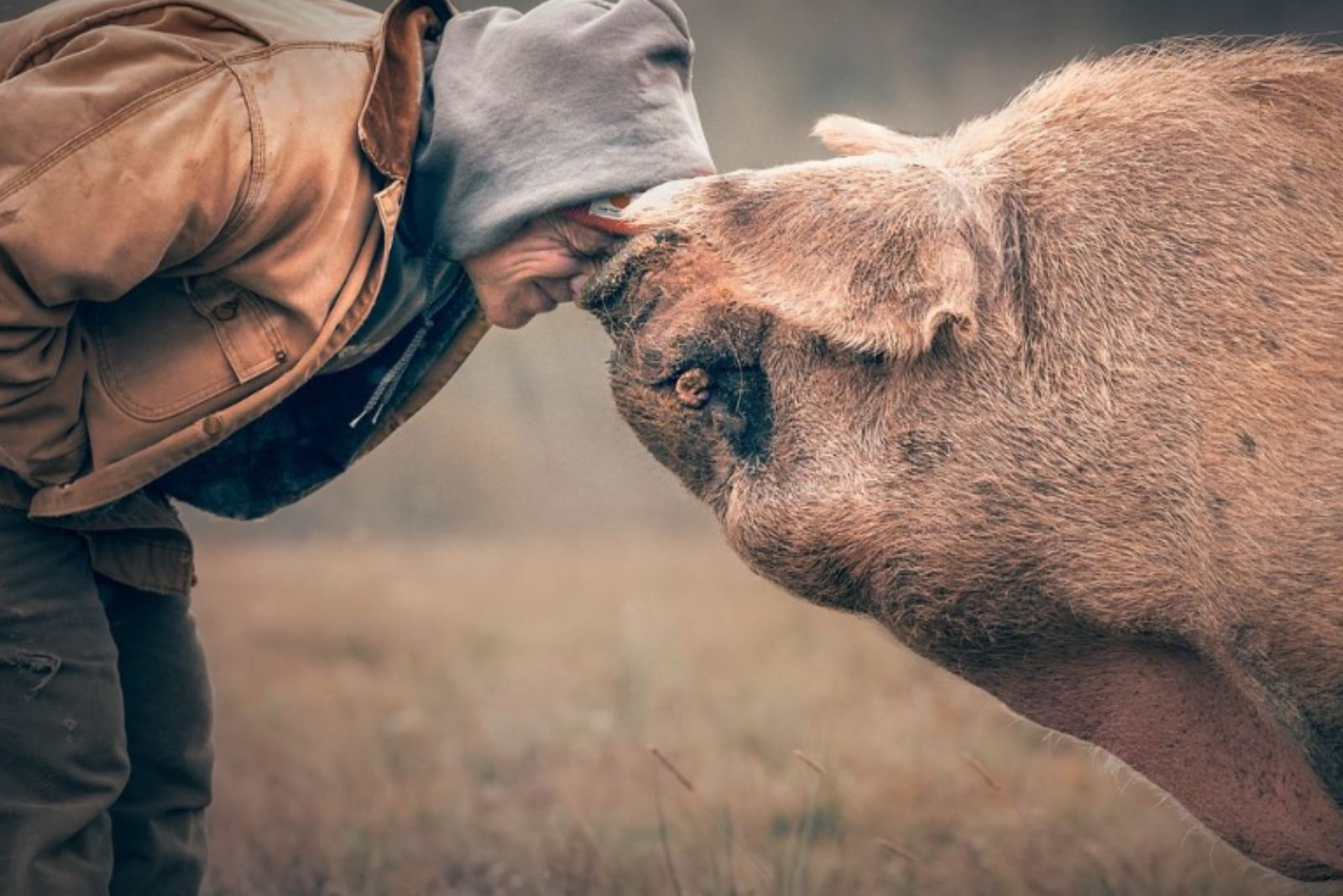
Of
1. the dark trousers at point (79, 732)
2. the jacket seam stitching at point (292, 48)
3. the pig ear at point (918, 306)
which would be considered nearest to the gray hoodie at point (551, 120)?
the jacket seam stitching at point (292, 48)

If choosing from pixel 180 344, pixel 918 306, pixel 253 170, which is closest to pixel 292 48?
pixel 253 170

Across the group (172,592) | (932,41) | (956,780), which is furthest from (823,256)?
(932,41)

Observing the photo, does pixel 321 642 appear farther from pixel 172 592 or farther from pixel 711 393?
pixel 711 393

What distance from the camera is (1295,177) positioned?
2469 mm

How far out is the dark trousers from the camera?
2820 mm

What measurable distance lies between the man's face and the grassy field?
87cm

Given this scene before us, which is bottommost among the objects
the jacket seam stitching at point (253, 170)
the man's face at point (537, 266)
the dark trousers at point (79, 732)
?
the dark trousers at point (79, 732)

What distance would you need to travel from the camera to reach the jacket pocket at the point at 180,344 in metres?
2.87

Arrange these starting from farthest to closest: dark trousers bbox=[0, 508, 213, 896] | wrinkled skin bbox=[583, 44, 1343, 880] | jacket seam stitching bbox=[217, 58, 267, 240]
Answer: dark trousers bbox=[0, 508, 213, 896], jacket seam stitching bbox=[217, 58, 267, 240], wrinkled skin bbox=[583, 44, 1343, 880]

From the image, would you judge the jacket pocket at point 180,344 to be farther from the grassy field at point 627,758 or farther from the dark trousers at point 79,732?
the grassy field at point 627,758

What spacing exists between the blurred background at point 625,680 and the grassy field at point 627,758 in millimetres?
17

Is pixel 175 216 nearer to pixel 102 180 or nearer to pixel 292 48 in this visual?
pixel 102 180

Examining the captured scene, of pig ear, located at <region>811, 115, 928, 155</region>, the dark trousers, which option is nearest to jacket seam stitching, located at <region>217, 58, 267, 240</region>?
the dark trousers

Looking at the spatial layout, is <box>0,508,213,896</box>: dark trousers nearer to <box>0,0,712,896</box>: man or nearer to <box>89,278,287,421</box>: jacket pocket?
<box>0,0,712,896</box>: man
